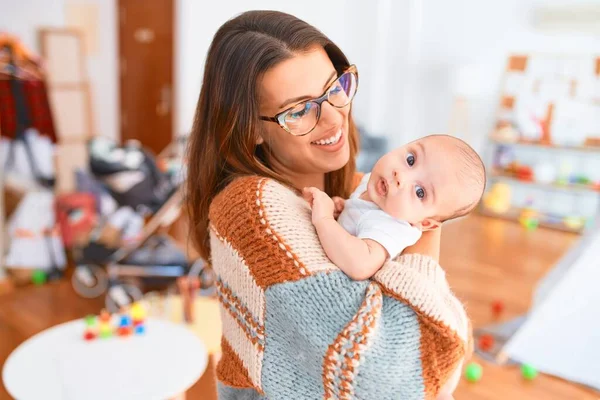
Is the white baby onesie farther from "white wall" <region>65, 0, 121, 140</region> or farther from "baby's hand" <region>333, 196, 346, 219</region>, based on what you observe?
"white wall" <region>65, 0, 121, 140</region>

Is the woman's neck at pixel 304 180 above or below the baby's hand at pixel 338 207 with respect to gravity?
above

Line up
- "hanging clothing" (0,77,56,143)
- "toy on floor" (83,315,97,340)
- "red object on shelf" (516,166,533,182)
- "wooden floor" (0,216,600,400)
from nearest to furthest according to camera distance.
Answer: "toy on floor" (83,315,97,340) → "wooden floor" (0,216,600,400) → "hanging clothing" (0,77,56,143) → "red object on shelf" (516,166,533,182)

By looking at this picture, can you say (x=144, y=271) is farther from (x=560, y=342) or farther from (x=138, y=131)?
(x=138, y=131)

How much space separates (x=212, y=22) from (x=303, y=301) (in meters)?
4.35

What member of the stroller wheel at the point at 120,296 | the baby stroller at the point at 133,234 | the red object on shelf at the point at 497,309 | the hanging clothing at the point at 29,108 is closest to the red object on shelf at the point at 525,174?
the red object on shelf at the point at 497,309

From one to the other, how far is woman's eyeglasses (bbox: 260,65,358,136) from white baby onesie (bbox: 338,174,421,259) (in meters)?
0.14

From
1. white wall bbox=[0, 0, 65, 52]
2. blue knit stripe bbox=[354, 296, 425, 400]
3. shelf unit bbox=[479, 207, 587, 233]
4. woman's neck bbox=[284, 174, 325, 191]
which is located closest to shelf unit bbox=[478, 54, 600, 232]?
shelf unit bbox=[479, 207, 587, 233]

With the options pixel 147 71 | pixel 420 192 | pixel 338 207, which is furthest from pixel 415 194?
pixel 147 71

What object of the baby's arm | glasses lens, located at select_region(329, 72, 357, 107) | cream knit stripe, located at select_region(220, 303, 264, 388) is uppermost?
glasses lens, located at select_region(329, 72, 357, 107)

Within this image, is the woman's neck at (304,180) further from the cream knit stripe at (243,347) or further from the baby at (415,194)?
the cream knit stripe at (243,347)

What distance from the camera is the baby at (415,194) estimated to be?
819 mm

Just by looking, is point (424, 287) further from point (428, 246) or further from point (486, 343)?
point (486, 343)

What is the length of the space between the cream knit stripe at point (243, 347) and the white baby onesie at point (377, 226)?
8.6 inches

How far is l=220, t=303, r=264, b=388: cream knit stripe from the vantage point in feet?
2.66
